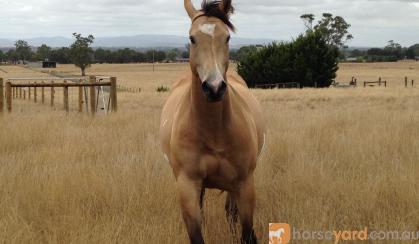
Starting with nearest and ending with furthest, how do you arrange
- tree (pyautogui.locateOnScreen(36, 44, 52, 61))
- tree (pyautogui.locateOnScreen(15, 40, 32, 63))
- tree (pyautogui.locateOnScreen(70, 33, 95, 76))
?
tree (pyautogui.locateOnScreen(70, 33, 95, 76)) → tree (pyautogui.locateOnScreen(36, 44, 52, 61)) → tree (pyautogui.locateOnScreen(15, 40, 32, 63))

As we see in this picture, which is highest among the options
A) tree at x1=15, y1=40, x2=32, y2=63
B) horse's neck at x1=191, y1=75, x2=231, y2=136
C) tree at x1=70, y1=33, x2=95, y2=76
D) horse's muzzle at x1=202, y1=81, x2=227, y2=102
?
tree at x1=15, y1=40, x2=32, y2=63

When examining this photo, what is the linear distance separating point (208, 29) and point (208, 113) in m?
0.68

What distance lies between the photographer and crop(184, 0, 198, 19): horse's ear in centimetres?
363

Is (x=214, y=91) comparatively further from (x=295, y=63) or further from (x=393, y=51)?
(x=393, y=51)

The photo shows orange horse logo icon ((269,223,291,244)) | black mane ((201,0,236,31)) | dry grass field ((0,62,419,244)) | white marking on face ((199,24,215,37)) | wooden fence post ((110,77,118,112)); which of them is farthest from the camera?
wooden fence post ((110,77,118,112))

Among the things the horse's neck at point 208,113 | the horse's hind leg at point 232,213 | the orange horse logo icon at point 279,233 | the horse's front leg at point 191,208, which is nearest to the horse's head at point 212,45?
the horse's neck at point 208,113

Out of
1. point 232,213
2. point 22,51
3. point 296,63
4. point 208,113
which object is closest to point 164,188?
point 232,213

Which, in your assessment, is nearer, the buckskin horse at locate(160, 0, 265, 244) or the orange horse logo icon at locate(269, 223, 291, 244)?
the buckskin horse at locate(160, 0, 265, 244)

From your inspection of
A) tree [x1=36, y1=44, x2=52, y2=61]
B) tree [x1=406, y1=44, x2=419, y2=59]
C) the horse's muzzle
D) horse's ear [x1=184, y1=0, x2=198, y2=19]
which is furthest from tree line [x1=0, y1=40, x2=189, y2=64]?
the horse's muzzle

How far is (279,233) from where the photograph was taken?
381cm

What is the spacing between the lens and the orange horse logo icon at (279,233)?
A: 3729 millimetres

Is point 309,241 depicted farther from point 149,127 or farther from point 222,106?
point 149,127

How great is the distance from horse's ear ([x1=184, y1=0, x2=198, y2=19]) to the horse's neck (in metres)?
0.46

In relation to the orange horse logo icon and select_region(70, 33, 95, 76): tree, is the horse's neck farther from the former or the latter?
select_region(70, 33, 95, 76): tree
